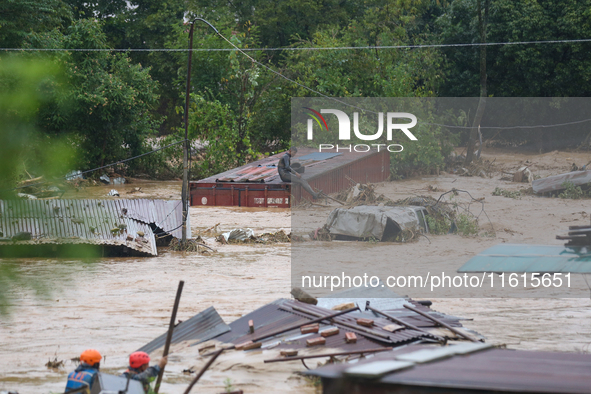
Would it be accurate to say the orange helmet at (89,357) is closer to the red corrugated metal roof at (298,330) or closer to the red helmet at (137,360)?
the red helmet at (137,360)

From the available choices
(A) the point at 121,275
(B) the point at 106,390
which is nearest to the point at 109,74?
(A) the point at 121,275

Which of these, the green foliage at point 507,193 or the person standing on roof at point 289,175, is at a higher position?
the person standing on roof at point 289,175

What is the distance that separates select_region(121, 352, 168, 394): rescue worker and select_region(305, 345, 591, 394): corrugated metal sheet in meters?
3.14

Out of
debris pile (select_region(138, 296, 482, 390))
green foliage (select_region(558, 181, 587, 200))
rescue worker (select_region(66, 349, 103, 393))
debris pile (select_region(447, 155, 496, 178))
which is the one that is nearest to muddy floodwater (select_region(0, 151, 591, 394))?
debris pile (select_region(138, 296, 482, 390))

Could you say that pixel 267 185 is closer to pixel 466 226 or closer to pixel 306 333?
pixel 466 226

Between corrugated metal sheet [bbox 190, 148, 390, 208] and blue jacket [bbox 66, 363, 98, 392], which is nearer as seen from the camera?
blue jacket [bbox 66, 363, 98, 392]

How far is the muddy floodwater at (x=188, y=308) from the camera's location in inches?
328

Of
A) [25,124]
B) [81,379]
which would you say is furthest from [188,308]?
[25,124]

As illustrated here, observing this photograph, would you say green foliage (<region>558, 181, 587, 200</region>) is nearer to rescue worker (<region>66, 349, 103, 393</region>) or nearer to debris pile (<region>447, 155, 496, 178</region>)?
debris pile (<region>447, 155, 496, 178</region>)

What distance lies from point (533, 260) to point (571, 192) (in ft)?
49.1

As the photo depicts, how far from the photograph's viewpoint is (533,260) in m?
13.9

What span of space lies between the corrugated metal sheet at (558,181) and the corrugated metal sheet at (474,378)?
24.9m

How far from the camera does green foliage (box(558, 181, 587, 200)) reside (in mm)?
26953

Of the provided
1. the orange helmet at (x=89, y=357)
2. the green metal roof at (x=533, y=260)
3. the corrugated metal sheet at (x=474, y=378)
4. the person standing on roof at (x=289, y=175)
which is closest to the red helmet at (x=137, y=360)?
the orange helmet at (x=89, y=357)
